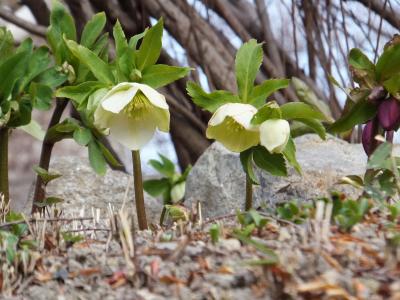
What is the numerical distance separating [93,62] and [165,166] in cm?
78

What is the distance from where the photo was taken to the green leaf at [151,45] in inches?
43.1

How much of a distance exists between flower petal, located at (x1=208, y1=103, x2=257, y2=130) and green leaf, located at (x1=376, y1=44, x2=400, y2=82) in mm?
200

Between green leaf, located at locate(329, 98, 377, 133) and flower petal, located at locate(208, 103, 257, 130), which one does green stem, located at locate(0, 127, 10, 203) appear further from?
green leaf, located at locate(329, 98, 377, 133)

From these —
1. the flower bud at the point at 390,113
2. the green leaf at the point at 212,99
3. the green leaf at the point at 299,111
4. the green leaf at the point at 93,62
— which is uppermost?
the green leaf at the point at 93,62

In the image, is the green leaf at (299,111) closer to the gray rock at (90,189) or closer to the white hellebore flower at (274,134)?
the white hellebore flower at (274,134)

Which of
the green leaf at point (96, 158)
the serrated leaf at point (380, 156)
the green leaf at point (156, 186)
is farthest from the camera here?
the green leaf at point (156, 186)

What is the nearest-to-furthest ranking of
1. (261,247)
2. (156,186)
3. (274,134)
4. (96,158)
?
(261,247) < (274,134) < (96,158) < (156,186)

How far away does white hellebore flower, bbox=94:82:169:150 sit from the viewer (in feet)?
3.44

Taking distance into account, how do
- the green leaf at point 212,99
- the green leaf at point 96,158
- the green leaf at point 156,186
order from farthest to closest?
the green leaf at point 156,186 → the green leaf at point 96,158 → the green leaf at point 212,99

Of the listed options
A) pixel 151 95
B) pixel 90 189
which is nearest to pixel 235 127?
pixel 151 95

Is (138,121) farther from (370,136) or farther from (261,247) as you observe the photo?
(261,247)

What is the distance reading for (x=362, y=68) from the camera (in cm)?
111

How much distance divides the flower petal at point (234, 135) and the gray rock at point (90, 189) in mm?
703

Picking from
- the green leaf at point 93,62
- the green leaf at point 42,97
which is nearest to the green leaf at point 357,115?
the green leaf at point 93,62
